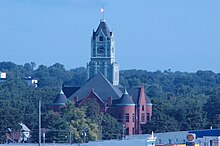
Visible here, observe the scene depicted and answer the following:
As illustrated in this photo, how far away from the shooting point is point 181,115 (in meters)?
138

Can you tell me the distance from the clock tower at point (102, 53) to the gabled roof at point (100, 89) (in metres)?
5.70

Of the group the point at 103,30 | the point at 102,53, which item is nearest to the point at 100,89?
the point at 102,53

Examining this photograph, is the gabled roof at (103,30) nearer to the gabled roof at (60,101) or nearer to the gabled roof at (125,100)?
the gabled roof at (60,101)

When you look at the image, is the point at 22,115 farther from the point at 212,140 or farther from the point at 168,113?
the point at 212,140

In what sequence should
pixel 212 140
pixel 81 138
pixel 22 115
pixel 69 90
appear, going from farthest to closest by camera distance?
1. pixel 69 90
2. pixel 22 115
3. pixel 81 138
4. pixel 212 140

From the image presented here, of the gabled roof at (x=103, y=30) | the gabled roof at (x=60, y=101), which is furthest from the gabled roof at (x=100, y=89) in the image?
the gabled roof at (x=103, y=30)

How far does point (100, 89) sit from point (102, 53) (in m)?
11.3

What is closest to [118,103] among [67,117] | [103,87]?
[103,87]

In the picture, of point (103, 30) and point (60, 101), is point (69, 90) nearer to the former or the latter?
point (60, 101)

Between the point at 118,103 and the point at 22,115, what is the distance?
11.0m

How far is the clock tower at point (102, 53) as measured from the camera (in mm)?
149500

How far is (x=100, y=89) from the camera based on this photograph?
140 metres

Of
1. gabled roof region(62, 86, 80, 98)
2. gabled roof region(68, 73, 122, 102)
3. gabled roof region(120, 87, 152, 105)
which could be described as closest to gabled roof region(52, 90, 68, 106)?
gabled roof region(68, 73, 122, 102)

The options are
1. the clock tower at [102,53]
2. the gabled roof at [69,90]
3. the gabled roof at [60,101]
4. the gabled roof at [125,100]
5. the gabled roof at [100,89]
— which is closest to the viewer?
the gabled roof at [125,100]
